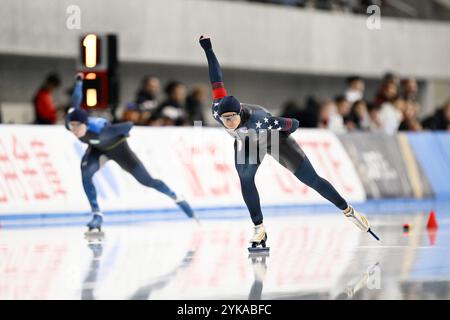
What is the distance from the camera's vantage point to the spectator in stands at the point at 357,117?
2369cm

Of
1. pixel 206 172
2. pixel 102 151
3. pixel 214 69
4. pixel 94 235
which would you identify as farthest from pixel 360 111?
pixel 214 69

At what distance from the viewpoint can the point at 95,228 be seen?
15.2 metres

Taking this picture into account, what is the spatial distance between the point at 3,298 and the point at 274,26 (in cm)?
2016

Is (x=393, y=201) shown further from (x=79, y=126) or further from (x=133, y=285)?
(x=133, y=285)

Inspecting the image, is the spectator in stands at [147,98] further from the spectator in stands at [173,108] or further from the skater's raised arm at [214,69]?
the skater's raised arm at [214,69]

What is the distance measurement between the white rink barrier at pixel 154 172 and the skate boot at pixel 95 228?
2804 millimetres

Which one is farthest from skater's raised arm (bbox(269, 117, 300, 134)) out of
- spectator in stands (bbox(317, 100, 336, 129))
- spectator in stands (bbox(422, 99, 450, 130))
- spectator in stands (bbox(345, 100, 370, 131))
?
spectator in stands (bbox(422, 99, 450, 130))

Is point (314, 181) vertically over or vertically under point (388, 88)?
over

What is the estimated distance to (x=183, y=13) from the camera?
86.2 ft

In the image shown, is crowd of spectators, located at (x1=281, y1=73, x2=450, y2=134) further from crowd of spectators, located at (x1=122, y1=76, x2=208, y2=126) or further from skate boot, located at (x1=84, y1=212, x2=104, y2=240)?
skate boot, located at (x1=84, y1=212, x2=104, y2=240)

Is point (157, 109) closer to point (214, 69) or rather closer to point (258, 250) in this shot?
point (258, 250)

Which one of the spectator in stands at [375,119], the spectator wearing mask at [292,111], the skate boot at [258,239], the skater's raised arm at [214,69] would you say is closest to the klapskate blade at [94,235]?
the skate boot at [258,239]

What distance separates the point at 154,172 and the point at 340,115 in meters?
5.39
